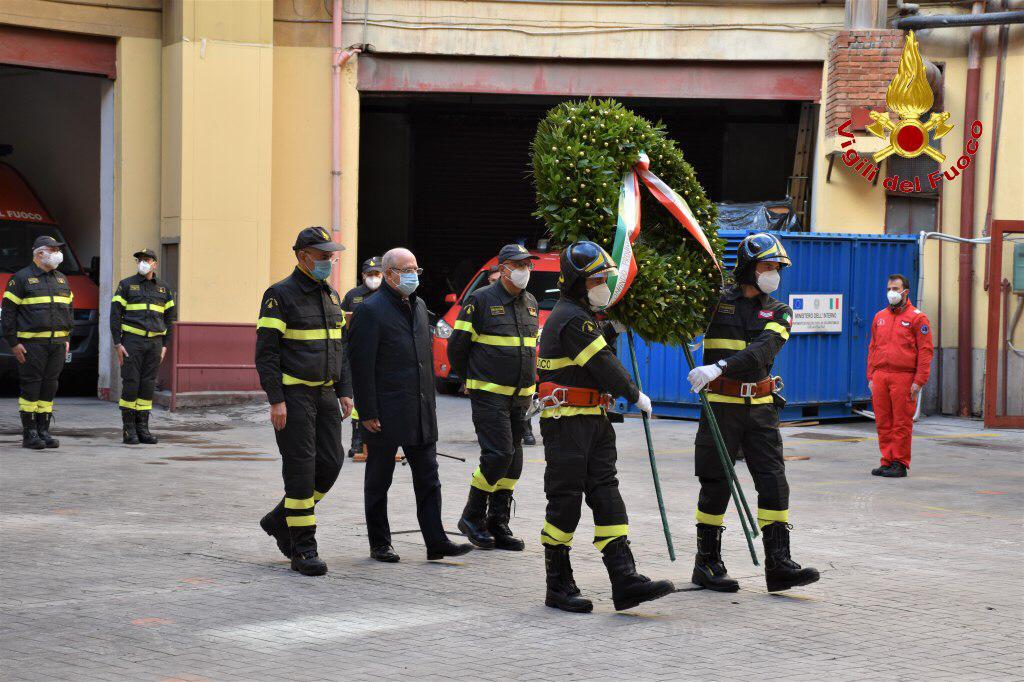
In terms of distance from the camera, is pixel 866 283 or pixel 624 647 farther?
pixel 866 283

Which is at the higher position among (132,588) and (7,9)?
(7,9)

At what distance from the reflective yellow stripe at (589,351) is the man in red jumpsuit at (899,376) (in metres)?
6.06

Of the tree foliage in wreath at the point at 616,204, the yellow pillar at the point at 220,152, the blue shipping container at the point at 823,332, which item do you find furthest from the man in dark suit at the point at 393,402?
the yellow pillar at the point at 220,152

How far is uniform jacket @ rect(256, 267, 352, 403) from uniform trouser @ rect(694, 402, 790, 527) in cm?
216

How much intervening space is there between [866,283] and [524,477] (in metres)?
6.70

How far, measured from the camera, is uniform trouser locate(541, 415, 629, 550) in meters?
6.50

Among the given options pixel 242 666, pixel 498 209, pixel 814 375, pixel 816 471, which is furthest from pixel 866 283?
pixel 242 666

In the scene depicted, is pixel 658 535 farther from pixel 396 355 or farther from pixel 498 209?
pixel 498 209

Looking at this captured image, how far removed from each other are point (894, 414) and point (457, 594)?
248 inches

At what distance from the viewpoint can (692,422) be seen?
1599cm

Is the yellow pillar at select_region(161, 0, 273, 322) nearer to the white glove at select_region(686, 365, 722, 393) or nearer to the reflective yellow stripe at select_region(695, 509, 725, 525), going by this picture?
the reflective yellow stripe at select_region(695, 509, 725, 525)

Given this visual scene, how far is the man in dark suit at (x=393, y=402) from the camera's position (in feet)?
25.0

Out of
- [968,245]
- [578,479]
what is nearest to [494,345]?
[578,479]

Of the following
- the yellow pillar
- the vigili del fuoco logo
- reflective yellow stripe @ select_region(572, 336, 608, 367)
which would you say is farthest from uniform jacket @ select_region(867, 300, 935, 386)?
the yellow pillar
